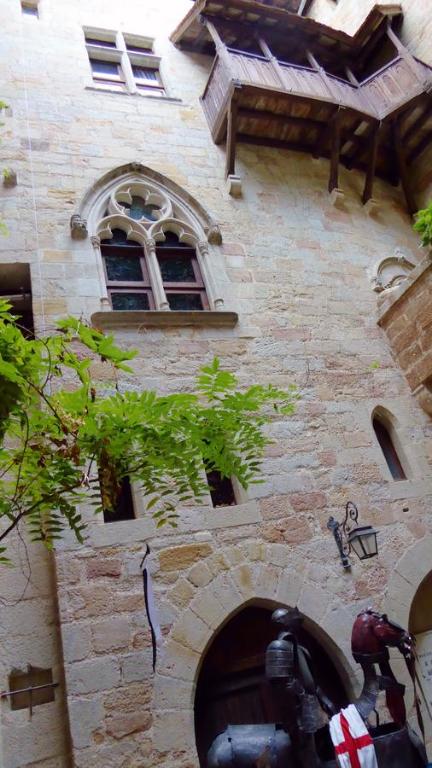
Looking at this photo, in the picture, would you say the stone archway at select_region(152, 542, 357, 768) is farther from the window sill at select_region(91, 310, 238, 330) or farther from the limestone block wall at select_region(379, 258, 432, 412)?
the limestone block wall at select_region(379, 258, 432, 412)

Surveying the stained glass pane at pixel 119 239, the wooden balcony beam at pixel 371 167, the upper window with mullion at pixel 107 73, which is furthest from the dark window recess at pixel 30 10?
the wooden balcony beam at pixel 371 167

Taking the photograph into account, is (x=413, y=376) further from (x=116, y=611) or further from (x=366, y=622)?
(x=116, y=611)

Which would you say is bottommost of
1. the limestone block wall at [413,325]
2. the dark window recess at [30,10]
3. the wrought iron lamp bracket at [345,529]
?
the wrought iron lamp bracket at [345,529]

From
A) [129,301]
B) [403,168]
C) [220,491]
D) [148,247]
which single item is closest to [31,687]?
[220,491]

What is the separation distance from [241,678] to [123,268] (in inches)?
155

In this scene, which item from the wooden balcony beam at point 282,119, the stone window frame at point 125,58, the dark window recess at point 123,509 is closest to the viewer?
the dark window recess at point 123,509

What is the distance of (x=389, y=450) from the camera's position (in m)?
5.29

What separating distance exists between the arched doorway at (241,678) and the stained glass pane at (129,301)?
9.74 feet

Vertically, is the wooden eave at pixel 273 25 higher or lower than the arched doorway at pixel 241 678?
higher

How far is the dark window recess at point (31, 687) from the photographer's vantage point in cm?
346

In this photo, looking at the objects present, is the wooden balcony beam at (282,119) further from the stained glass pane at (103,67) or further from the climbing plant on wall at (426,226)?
the climbing plant on wall at (426,226)

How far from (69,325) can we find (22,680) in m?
2.52

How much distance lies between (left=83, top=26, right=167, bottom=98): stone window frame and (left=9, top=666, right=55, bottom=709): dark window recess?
6.77m

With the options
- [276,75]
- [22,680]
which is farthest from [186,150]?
[22,680]
